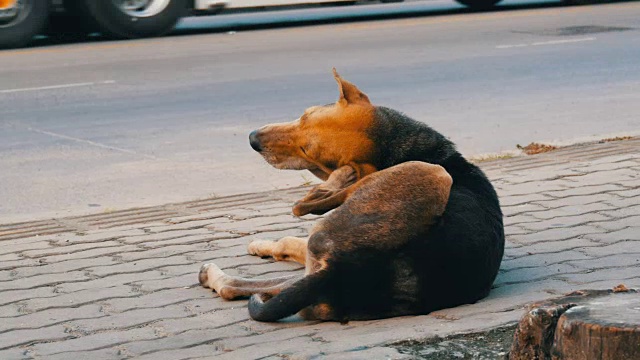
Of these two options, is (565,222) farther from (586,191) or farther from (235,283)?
(235,283)

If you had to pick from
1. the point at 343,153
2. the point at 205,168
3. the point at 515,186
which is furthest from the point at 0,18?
the point at 343,153

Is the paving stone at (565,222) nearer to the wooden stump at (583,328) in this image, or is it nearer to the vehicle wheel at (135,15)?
the wooden stump at (583,328)

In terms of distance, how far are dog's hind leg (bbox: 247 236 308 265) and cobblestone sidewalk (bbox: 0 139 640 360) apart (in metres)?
0.05

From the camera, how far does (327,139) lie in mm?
4777

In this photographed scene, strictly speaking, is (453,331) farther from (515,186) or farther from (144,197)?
(144,197)

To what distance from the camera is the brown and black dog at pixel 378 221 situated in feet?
14.5

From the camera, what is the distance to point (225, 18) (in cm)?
1917

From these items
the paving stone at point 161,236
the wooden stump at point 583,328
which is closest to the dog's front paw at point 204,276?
the paving stone at point 161,236

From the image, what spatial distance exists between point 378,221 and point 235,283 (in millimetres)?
832

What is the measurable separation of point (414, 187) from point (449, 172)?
0.32 m

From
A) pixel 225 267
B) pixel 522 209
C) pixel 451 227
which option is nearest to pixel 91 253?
pixel 225 267

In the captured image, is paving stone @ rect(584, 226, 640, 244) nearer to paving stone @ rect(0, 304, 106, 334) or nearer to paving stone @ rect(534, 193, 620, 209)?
paving stone @ rect(534, 193, 620, 209)

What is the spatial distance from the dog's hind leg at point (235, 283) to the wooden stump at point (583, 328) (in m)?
1.14

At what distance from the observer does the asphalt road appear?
27.3 feet
